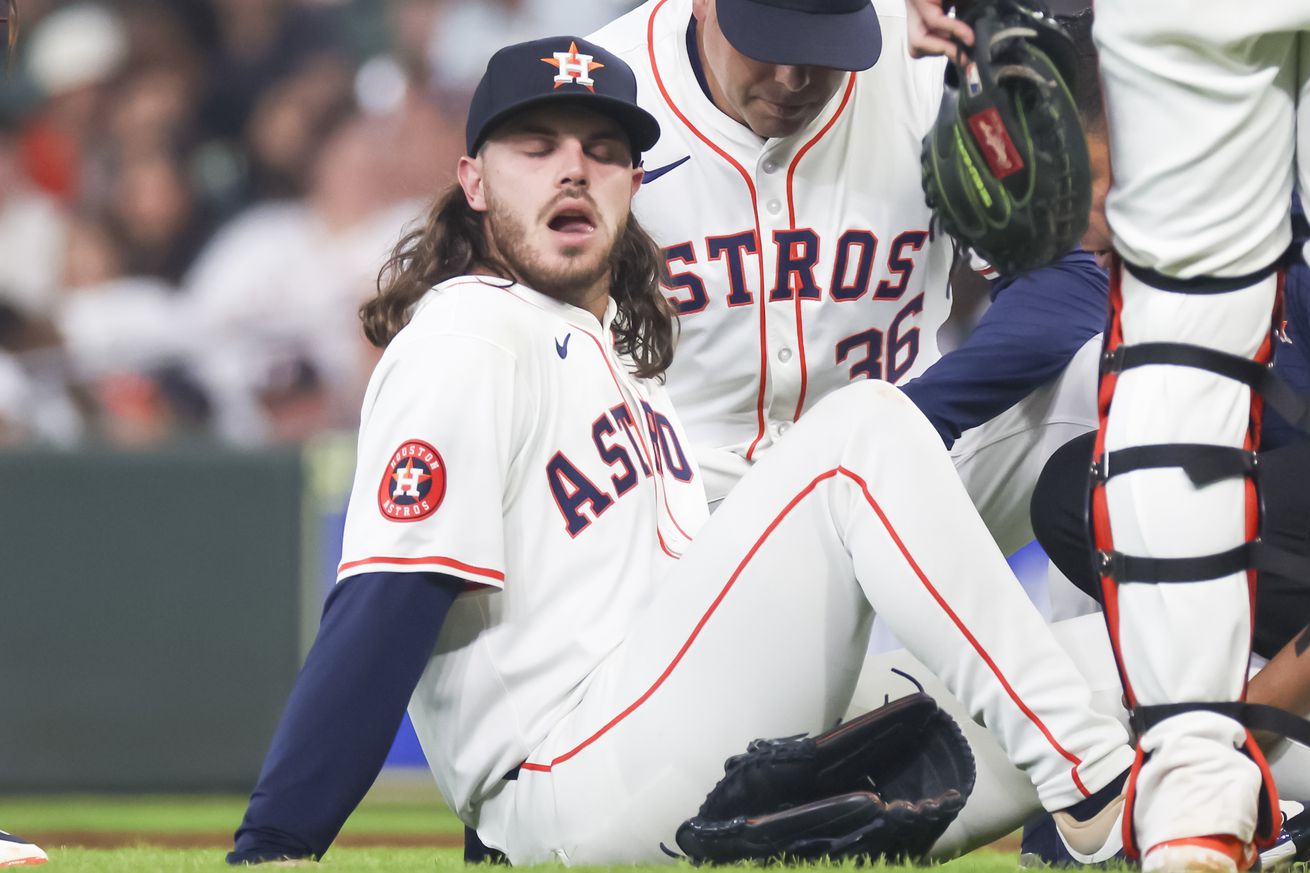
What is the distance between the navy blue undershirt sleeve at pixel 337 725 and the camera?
70.1 inches

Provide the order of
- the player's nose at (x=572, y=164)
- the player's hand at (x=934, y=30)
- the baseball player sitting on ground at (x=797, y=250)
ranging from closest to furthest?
the player's hand at (x=934, y=30) → the player's nose at (x=572, y=164) → the baseball player sitting on ground at (x=797, y=250)

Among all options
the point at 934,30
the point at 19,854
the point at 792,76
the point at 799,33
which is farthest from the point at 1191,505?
the point at 19,854

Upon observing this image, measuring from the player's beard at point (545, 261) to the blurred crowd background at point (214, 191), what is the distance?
11.0ft

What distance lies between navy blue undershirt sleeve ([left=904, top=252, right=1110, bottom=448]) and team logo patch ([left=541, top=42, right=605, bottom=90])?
0.83 metres

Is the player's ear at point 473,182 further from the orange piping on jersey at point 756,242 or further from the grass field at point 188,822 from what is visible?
the grass field at point 188,822

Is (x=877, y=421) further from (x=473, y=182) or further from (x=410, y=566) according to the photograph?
(x=473, y=182)

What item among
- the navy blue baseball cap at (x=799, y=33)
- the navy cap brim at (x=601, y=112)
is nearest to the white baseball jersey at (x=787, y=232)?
the navy blue baseball cap at (x=799, y=33)

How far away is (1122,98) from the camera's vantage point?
177 cm

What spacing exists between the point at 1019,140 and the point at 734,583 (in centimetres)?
57

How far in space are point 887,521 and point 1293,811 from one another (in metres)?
0.69

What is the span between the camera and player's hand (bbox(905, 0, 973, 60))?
6.38 feet

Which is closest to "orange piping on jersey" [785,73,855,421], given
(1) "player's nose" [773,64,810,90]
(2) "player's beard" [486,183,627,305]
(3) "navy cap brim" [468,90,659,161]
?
(1) "player's nose" [773,64,810,90]

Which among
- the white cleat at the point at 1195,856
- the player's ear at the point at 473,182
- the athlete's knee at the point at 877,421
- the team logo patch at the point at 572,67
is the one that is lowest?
the white cleat at the point at 1195,856

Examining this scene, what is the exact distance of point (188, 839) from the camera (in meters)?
3.75
